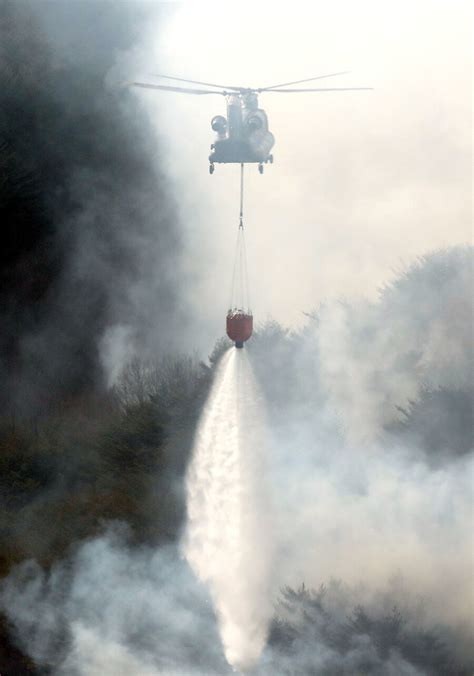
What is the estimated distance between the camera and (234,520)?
30.2m

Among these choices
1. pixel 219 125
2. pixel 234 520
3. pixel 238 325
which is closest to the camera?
pixel 238 325

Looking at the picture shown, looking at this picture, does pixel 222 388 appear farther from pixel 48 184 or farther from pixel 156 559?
pixel 48 184

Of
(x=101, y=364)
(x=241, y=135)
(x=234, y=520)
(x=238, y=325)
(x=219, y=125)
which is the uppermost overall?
(x=101, y=364)

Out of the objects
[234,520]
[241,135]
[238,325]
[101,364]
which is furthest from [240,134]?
[101,364]

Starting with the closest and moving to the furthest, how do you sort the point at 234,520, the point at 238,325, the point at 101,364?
the point at 238,325, the point at 234,520, the point at 101,364

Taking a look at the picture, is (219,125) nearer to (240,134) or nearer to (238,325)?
(240,134)

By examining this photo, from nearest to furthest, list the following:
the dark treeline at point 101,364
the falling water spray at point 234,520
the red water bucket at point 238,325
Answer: the red water bucket at point 238,325 < the falling water spray at point 234,520 < the dark treeline at point 101,364

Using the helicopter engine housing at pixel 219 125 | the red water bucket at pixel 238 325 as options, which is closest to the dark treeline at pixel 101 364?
the red water bucket at pixel 238 325

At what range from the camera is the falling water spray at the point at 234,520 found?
27344mm

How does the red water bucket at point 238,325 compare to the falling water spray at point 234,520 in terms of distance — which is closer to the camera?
the red water bucket at point 238,325

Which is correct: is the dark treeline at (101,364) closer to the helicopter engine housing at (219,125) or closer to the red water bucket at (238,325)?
the red water bucket at (238,325)

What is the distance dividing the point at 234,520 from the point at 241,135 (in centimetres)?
948

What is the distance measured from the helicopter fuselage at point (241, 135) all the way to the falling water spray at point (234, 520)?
492 centimetres

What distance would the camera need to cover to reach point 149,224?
50.3m
